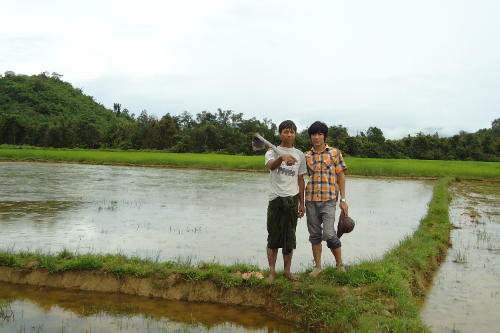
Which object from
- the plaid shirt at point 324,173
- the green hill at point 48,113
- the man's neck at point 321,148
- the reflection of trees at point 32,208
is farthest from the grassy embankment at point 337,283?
the green hill at point 48,113

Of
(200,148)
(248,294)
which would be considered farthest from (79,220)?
(200,148)

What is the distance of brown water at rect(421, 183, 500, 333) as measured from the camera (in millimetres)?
3227

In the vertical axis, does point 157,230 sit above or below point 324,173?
below

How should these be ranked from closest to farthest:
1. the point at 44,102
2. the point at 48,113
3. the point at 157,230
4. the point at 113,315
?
Answer: the point at 113,315 → the point at 157,230 → the point at 48,113 → the point at 44,102

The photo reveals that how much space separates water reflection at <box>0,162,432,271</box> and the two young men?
0.89m

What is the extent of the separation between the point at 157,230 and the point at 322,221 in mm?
3289

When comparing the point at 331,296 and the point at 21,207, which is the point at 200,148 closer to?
the point at 21,207

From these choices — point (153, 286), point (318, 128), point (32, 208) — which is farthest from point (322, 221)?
point (32, 208)

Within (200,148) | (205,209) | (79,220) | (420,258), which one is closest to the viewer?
(420,258)

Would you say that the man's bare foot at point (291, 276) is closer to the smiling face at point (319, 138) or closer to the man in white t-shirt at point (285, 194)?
the man in white t-shirt at point (285, 194)

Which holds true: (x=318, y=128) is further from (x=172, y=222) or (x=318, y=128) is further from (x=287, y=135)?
(x=172, y=222)

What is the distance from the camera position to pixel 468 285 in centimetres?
411

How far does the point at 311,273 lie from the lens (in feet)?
11.8

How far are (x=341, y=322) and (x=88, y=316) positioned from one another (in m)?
1.97
